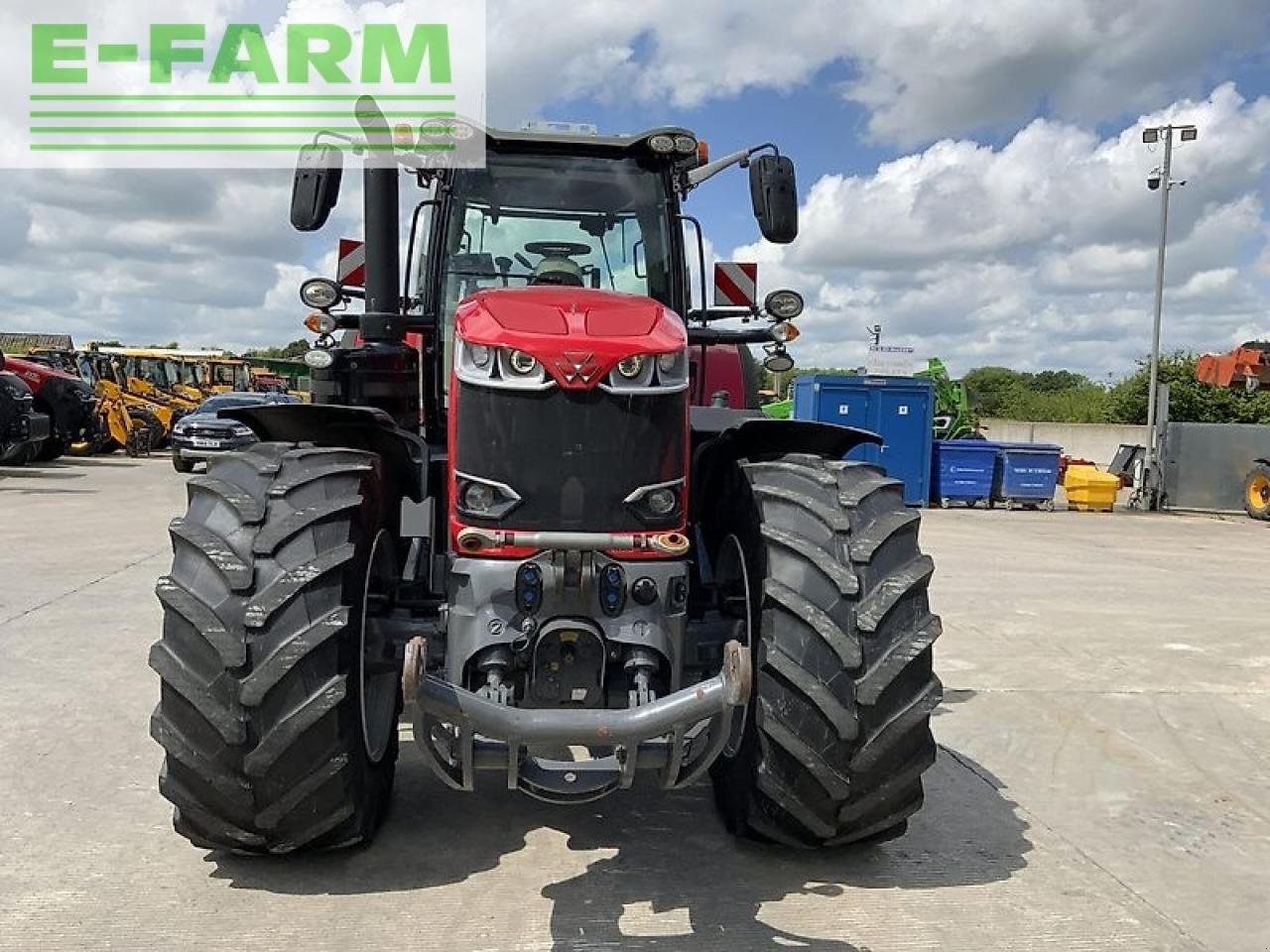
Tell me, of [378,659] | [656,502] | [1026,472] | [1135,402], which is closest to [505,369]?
[656,502]

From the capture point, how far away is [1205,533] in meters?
16.8

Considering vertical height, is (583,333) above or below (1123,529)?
above

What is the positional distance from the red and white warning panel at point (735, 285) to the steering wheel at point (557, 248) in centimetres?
81

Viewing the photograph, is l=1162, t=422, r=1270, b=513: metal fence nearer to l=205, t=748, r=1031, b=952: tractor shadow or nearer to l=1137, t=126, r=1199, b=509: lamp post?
l=1137, t=126, r=1199, b=509: lamp post

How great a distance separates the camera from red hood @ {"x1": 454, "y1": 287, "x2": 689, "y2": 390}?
3.28 metres

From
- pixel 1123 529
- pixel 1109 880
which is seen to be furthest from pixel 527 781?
pixel 1123 529

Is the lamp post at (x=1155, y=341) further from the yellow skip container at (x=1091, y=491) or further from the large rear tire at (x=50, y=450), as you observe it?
the large rear tire at (x=50, y=450)

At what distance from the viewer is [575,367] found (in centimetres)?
327

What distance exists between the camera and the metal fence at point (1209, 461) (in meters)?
20.4

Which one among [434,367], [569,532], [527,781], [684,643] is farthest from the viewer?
[434,367]

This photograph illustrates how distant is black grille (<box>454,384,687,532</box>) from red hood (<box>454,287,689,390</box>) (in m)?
0.10

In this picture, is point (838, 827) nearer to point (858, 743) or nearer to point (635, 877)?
point (858, 743)

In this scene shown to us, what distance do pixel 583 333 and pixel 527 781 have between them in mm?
1306

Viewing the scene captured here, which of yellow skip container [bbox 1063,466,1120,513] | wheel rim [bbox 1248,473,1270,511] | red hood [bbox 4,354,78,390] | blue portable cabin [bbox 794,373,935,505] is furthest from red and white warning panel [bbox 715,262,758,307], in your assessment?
red hood [bbox 4,354,78,390]
